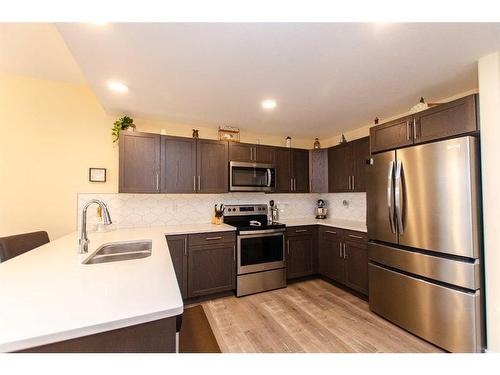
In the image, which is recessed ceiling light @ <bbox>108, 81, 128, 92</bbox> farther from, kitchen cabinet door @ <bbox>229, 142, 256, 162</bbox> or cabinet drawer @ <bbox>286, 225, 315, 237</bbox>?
cabinet drawer @ <bbox>286, 225, 315, 237</bbox>

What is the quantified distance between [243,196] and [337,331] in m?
2.07

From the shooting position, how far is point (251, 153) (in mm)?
3145

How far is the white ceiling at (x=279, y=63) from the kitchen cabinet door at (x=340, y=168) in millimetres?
700

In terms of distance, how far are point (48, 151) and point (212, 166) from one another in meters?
1.84

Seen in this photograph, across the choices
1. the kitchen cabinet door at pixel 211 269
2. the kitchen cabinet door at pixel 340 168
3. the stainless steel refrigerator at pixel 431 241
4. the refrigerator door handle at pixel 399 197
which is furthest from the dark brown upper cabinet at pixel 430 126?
the kitchen cabinet door at pixel 211 269

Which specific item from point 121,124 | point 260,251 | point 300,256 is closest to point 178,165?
point 121,124

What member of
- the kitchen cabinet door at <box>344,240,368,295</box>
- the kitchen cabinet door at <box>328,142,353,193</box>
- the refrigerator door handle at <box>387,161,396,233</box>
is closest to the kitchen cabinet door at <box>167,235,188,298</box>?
the kitchen cabinet door at <box>344,240,368,295</box>

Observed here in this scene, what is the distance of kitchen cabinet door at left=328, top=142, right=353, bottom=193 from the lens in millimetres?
3082

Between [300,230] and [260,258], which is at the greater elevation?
[300,230]

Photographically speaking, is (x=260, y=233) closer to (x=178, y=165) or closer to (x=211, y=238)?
(x=211, y=238)

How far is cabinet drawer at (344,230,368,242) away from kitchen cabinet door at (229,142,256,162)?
5.40ft
